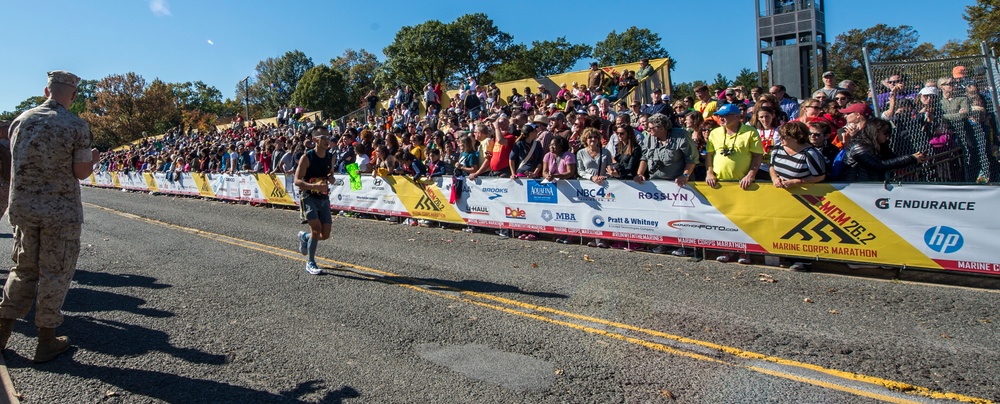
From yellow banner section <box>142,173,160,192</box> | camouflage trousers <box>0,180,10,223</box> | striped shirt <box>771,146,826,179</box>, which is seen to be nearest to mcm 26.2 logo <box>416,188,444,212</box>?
striped shirt <box>771,146,826,179</box>

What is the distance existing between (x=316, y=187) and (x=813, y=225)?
6.27 meters

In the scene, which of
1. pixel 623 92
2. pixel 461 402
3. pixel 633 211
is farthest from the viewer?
pixel 623 92

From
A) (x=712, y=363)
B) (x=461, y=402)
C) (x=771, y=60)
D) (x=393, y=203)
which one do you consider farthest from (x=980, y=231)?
(x=771, y=60)

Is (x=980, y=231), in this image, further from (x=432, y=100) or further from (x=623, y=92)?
(x=432, y=100)

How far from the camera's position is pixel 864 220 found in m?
6.60

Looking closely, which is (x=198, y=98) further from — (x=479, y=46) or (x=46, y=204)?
(x=46, y=204)

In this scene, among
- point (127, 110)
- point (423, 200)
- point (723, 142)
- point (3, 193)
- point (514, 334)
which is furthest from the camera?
point (127, 110)

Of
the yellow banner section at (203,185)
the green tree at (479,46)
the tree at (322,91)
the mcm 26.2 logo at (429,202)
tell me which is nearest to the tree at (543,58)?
the green tree at (479,46)

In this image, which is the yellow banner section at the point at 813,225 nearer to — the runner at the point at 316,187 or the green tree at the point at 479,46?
the runner at the point at 316,187

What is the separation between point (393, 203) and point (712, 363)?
9.72m

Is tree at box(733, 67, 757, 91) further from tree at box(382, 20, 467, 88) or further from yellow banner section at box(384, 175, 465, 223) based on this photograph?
yellow banner section at box(384, 175, 465, 223)

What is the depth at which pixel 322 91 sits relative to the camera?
252ft

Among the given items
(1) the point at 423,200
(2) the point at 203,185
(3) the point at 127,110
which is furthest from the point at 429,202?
(3) the point at 127,110

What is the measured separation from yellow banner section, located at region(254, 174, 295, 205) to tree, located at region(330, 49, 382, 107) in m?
67.2
